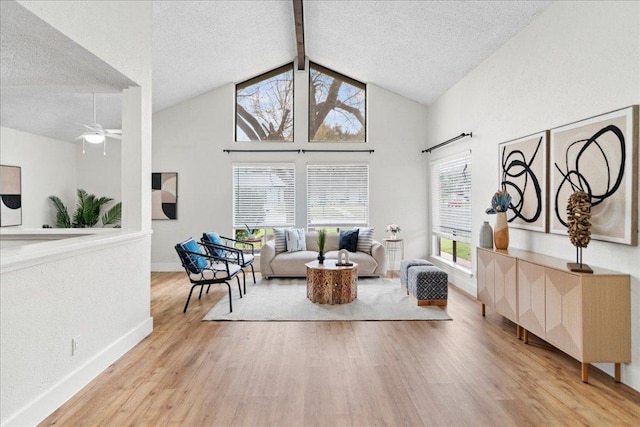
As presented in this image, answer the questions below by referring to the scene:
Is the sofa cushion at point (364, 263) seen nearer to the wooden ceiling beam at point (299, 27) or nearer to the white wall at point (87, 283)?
the white wall at point (87, 283)

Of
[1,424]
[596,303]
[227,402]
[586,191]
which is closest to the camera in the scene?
[1,424]

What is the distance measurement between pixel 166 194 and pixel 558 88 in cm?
642

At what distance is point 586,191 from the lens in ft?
9.77

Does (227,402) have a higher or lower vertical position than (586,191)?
lower

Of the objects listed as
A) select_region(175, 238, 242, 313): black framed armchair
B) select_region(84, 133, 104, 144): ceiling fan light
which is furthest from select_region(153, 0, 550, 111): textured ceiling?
select_region(175, 238, 242, 313): black framed armchair

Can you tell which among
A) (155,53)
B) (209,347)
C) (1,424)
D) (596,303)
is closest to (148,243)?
(209,347)

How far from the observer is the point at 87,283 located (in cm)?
268

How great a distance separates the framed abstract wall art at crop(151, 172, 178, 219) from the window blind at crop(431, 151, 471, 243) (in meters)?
5.00

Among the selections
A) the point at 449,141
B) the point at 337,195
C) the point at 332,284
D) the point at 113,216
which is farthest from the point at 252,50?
the point at 332,284

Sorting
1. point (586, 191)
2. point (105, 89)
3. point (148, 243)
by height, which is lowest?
point (148, 243)

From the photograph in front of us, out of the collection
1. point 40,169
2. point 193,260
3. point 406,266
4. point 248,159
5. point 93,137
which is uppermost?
point 248,159

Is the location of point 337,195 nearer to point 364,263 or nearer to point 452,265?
point 364,263

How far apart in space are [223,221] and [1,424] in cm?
521

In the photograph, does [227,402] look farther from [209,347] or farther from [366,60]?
[366,60]
